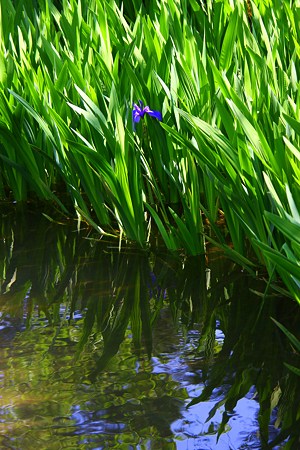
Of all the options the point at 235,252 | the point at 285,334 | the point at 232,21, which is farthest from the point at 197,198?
the point at 232,21

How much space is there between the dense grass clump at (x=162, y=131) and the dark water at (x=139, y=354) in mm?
119

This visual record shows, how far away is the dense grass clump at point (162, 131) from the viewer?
1801 millimetres

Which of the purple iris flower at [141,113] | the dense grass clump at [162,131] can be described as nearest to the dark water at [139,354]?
the dense grass clump at [162,131]

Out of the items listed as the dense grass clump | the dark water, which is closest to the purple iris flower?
the dense grass clump

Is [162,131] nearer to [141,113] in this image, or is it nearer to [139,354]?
[141,113]

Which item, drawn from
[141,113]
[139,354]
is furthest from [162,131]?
[139,354]

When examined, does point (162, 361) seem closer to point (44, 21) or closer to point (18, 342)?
point (18, 342)

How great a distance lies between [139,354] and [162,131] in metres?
0.81

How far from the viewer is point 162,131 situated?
2.18 metres

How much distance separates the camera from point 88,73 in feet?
7.68

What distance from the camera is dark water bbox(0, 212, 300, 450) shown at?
130 cm

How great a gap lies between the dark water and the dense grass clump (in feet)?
0.39

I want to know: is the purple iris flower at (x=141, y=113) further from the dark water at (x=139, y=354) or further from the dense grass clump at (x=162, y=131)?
the dark water at (x=139, y=354)

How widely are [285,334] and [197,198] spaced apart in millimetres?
563
